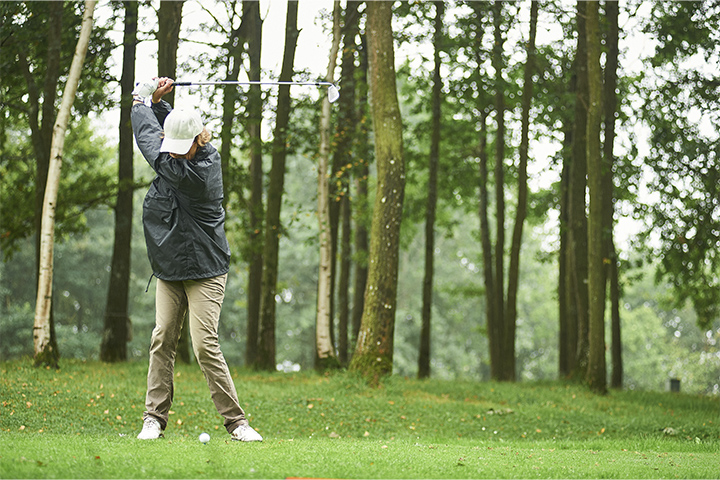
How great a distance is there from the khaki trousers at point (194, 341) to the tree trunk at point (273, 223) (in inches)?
317

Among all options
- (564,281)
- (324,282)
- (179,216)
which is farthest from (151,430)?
(564,281)

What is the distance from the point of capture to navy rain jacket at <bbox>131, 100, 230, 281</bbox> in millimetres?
5180

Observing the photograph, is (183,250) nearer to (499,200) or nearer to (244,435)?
(244,435)

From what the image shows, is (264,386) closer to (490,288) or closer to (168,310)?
(168,310)

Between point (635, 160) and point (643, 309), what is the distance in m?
37.4

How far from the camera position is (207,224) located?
5.33 metres

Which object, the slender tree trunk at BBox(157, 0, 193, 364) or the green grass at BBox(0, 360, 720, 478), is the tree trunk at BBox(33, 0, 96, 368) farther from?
the slender tree trunk at BBox(157, 0, 193, 364)

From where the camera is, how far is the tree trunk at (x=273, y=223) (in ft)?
Result: 44.7

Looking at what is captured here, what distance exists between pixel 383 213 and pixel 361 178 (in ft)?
14.0

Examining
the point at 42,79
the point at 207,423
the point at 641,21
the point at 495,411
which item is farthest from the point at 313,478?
the point at 641,21

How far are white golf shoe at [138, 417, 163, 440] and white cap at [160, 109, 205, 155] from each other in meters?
1.98

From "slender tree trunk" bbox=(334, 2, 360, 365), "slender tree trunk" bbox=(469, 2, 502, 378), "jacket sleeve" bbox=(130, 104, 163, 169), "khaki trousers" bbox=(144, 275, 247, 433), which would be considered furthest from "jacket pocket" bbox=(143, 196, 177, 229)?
"slender tree trunk" bbox=(469, 2, 502, 378)

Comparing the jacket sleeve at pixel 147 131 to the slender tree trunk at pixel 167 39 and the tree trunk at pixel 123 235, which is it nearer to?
the slender tree trunk at pixel 167 39

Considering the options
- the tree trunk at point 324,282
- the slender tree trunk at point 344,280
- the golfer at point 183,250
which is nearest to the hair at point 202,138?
the golfer at point 183,250
